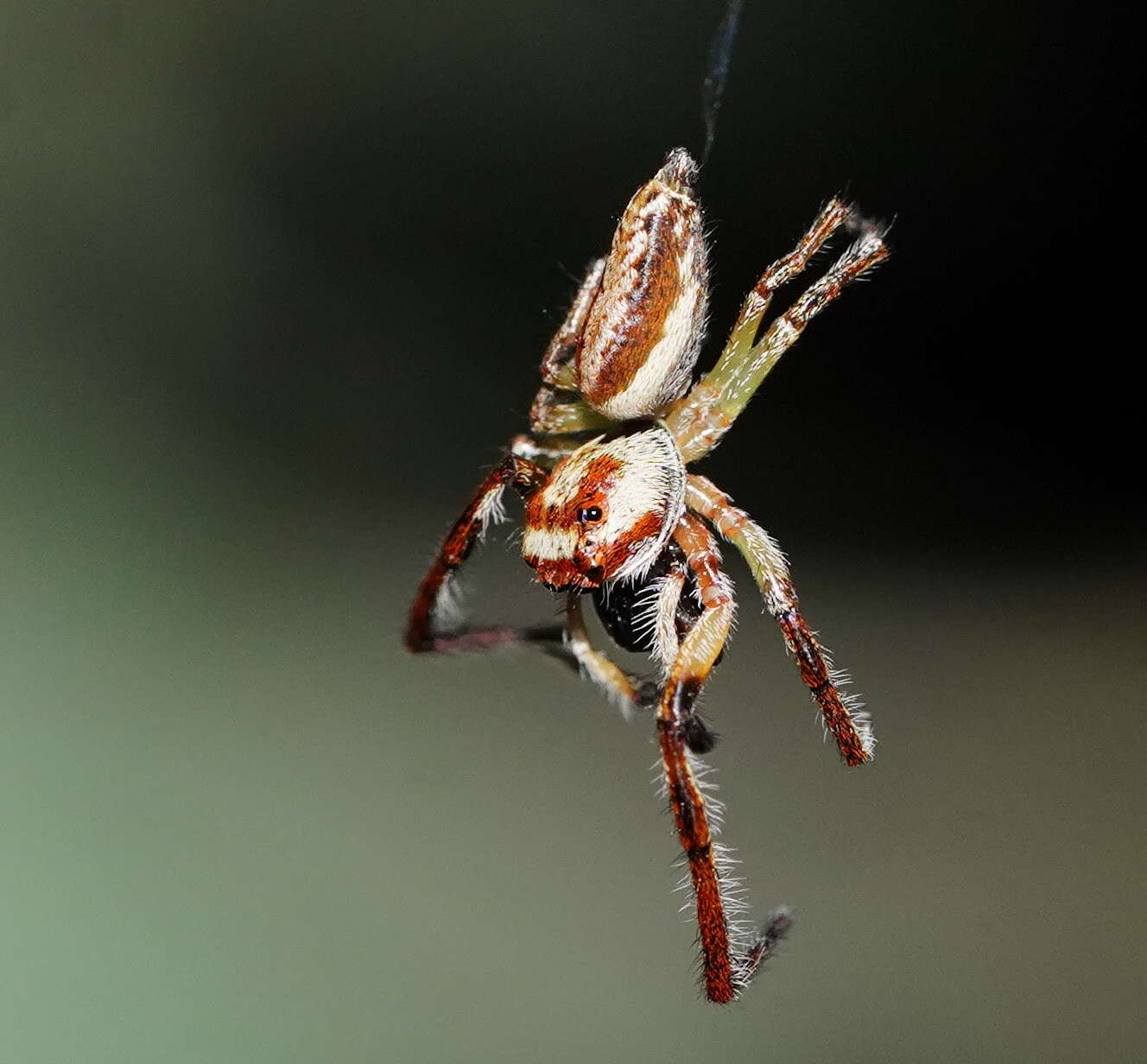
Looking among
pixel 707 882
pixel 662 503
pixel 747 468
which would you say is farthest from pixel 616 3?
pixel 707 882

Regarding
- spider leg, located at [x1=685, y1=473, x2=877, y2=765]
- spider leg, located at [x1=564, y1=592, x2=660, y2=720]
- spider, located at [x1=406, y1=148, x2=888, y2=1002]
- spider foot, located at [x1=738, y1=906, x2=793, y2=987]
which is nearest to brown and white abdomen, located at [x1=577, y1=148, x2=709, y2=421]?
spider, located at [x1=406, y1=148, x2=888, y2=1002]

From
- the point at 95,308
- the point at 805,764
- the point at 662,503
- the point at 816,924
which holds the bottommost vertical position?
the point at 816,924

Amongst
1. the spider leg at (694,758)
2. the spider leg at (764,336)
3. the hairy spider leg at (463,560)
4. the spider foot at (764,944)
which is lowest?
the spider foot at (764,944)

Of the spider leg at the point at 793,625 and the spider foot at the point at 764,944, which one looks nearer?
the spider leg at the point at 793,625

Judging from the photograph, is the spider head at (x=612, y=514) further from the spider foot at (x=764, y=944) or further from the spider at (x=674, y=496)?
the spider foot at (x=764, y=944)

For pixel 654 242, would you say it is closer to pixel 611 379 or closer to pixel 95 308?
pixel 611 379

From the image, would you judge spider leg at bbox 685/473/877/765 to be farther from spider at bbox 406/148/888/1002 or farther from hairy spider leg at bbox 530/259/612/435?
hairy spider leg at bbox 530/259/612/435

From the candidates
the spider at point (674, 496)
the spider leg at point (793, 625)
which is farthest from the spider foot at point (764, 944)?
the spider leg at point (793, 625)
